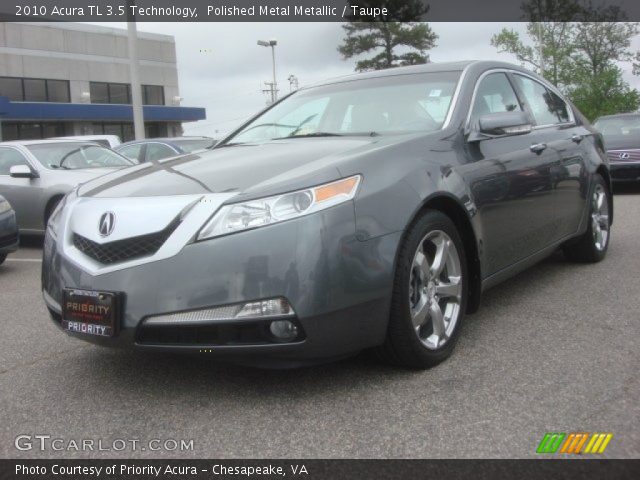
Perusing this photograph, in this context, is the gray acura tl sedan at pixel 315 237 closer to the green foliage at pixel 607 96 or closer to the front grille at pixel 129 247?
the front grille at pixel 129 247

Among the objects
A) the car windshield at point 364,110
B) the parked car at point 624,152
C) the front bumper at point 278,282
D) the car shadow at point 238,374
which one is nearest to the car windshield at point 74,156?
the car windshield at point 364,110

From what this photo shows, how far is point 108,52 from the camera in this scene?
41656mm

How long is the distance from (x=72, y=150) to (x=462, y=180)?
23.1 ft

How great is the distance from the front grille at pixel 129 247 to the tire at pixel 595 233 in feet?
11.5

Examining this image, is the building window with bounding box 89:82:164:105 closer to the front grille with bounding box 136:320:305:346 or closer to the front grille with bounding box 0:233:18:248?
the front grille with bounding box 0:233:18:248

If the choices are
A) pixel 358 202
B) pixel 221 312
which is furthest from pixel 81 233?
pixel 358 202

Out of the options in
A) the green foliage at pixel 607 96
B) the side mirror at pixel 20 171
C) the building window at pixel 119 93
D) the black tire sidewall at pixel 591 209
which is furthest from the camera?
the building window at pixel 119 93

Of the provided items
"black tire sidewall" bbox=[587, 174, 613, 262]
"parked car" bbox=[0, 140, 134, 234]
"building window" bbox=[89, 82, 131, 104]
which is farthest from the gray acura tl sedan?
"building window" bbox=[89, 82, 131, 104]

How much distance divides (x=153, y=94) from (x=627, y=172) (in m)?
36.7

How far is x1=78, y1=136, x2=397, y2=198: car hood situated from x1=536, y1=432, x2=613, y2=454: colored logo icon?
1.29 m

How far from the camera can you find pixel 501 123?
357 centimetres

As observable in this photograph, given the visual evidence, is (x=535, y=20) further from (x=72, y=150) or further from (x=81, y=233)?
(x=81, y=233)
